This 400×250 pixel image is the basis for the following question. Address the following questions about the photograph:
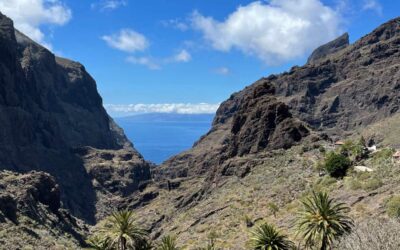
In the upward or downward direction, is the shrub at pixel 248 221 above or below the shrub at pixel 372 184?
below

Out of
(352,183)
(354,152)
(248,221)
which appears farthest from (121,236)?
(354,152)

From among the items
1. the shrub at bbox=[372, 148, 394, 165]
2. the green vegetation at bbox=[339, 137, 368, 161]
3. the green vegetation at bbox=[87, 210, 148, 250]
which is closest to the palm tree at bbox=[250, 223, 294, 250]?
the green vegetation at bbox=[87, 210, 148, 250]

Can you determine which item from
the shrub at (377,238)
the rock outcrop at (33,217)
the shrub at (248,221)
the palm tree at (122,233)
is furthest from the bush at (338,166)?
the rock outcrop at (33,217)

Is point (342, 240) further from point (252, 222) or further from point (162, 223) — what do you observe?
point (162, 223)

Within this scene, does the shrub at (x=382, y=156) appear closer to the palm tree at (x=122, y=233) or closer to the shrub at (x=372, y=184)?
the shrub at (x=372, y=184)

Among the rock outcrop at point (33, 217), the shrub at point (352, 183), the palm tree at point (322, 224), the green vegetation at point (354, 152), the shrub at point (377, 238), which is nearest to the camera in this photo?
the shrub at point (377, 238)

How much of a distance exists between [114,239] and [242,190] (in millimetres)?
54036

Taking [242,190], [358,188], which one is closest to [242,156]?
[242,190]

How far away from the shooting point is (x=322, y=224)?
47906 millimetres

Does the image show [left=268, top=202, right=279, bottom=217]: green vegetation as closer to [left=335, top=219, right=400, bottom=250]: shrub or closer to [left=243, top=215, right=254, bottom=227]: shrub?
[left=243, top=215, right=254, bottom=227]: shrub

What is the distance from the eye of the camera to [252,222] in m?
82.6

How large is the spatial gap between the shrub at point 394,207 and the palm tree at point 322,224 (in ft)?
15.9

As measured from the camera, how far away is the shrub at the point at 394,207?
50.3 m

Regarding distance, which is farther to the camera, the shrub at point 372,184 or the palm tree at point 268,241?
the shrub at point 372,184
